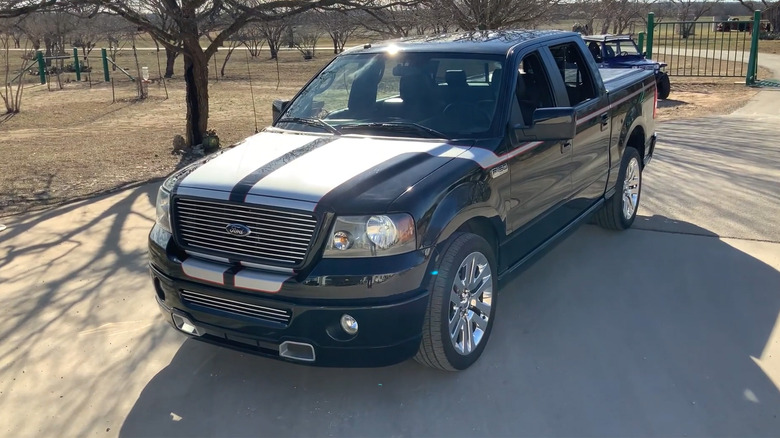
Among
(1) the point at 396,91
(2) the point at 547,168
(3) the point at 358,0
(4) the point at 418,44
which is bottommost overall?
(2) the point at 547,168

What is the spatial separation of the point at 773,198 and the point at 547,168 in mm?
3905

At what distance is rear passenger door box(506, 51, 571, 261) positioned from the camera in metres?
4.30

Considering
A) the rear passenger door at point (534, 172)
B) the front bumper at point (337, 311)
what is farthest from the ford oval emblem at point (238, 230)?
the rear passenger door at point (534, 172)

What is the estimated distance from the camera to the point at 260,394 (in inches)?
147

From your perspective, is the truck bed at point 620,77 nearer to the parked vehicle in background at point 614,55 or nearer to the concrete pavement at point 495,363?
the concrete pavement at point 495,363

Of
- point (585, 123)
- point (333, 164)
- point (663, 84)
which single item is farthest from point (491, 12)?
point (333, 164)

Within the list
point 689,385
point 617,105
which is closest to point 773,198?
point 617,105

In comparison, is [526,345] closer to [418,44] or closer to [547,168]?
[547,168]

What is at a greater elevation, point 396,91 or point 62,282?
point 396,91

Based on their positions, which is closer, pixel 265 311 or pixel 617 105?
pixel 265 311

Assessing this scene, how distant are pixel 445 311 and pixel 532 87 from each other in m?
2.01

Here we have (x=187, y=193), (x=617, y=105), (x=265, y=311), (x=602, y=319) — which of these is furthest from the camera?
(x=617, y=105)

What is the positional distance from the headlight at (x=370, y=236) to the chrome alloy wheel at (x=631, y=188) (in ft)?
11.4

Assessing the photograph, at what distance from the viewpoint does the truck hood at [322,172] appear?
3387 millimetres
